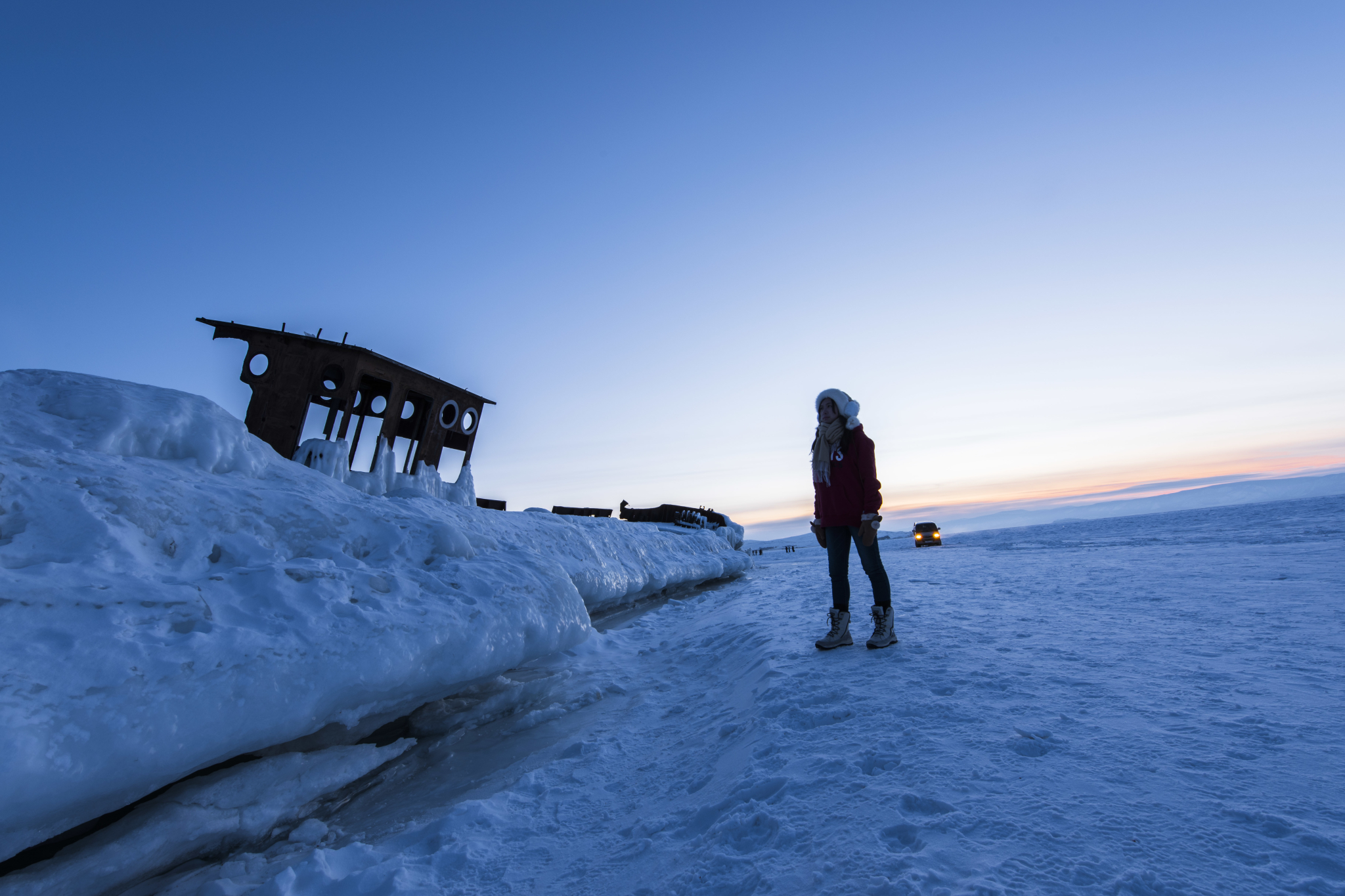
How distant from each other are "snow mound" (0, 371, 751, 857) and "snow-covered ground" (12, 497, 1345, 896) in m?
0.46

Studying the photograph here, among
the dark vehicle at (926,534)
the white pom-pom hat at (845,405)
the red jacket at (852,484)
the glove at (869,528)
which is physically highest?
the white pom-pom hat at (845,405)

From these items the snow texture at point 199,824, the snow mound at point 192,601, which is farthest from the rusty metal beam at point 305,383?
the snow texture at point 199,824

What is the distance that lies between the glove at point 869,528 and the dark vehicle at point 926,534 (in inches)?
1119

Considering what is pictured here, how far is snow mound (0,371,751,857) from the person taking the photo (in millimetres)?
2180

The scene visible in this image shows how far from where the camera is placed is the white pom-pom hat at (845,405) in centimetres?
453

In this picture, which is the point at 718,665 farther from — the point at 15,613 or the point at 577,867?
the point at 15,613

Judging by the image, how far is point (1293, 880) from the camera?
1.34 m

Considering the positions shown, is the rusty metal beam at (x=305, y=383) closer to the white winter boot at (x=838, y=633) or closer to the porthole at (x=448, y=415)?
the porthole at (x=448, y=415)

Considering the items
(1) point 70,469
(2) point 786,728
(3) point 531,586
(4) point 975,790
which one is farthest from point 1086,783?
(1) point 70,469

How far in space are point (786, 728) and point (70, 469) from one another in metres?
4.04

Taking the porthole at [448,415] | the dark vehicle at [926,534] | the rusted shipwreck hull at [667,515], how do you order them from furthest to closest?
1. the dark vehicle at [926,534]
2. the rusted shipwreck hull at [667,515]
3. the porthole at [448,415]

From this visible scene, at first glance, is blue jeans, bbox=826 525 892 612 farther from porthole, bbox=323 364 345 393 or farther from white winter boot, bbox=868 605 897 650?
porthole, bbox=323 364 345 393

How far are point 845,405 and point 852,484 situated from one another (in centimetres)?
64

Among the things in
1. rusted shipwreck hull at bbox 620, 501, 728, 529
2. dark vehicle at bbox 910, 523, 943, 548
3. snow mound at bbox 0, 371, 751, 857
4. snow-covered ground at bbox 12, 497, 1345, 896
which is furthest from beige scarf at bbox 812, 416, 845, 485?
dark vehicle at bbox 910, 523, 943, 548
